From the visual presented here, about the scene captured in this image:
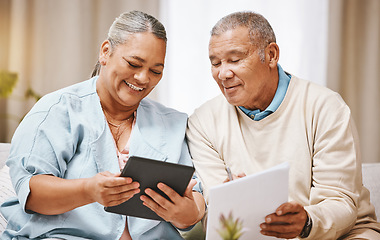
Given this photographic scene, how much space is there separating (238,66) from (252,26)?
0.53ft

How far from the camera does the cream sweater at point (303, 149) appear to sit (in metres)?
1.69

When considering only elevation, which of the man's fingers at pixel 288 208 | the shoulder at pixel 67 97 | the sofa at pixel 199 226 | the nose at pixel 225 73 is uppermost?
the nose at pixel 225 73

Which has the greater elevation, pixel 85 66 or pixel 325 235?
pixel 85 66

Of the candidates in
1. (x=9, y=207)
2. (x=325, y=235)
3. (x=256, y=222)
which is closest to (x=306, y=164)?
(x=325, y=235)

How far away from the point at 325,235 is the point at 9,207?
1055 mm

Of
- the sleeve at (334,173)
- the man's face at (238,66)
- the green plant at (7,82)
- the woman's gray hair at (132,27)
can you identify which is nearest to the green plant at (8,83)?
the green plant at (7,82)

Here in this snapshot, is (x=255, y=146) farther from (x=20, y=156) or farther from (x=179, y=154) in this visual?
(x=20, y=156)

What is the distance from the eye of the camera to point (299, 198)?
1.78m

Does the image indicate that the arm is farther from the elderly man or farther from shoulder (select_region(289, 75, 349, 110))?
shoulder (select_region(289, 75, 349, 110))

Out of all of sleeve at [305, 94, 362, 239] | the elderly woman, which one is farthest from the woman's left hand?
sleeve at [305, 94, 362, 239]

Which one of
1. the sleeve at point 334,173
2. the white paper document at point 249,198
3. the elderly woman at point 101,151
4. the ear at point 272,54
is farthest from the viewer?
the ear at point 272,54

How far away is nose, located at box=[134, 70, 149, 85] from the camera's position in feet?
5.58

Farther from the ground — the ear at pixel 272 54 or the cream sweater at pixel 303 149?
the ear at pixel 272 54

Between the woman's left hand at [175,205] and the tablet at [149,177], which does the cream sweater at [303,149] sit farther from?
the tablet at [149,177]
